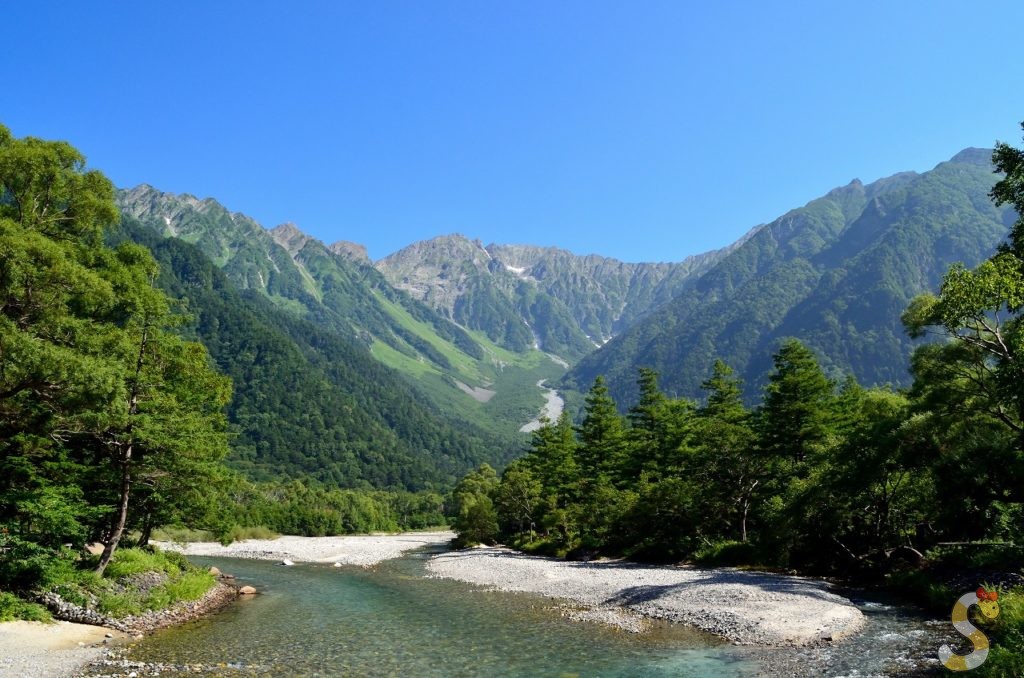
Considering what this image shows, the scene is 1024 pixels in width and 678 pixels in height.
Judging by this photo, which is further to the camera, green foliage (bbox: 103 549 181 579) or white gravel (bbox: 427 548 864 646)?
green foliage (bbox: 103 549 181 579)

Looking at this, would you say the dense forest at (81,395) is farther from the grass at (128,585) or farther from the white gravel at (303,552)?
the white gravel at (303,552)

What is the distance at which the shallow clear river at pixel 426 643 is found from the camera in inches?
753

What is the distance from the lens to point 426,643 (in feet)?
75.4

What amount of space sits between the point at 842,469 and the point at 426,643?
22.6 metres

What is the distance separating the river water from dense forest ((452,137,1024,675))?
20.4 ft

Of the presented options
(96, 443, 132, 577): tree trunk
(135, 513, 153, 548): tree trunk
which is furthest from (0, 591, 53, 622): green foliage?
(135, 513, 153, 548): tree trunk

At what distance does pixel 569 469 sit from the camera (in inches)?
2618

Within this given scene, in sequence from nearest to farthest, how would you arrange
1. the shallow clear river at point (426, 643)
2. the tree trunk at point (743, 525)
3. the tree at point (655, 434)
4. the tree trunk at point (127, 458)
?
1. the shallow clear river at point (426, 643)
2. the tree trunk at point (127, 458)
3. the tree trunk at point (743, 525)
4. the tree at point (655, 434)

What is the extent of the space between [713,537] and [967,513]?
21.4 meters

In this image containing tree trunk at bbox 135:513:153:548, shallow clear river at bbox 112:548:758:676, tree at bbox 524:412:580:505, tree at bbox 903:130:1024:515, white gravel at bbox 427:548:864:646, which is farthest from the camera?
tree at bbox 524:412:580:505

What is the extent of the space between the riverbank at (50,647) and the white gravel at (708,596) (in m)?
20.0

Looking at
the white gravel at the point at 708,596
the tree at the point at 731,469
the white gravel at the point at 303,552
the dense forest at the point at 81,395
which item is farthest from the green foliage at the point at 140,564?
the tree at the point at 731,469

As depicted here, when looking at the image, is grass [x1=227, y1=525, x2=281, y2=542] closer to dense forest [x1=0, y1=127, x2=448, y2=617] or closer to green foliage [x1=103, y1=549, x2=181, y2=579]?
green foliage [x1=103, y1=549, x2=181, y2=579]

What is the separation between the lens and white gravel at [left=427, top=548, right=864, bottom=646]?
73.1ft
